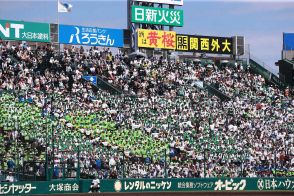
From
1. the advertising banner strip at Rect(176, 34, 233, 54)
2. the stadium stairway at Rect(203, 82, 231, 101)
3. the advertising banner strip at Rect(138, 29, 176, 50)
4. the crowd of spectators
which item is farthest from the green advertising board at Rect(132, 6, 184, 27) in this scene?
the stadium stairway at Rect(203, 82, 231, 101)

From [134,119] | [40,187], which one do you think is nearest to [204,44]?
[134,119]

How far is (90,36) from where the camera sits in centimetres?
5169

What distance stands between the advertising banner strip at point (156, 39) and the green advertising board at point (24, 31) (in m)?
7.38

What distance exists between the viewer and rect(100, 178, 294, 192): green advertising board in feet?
124

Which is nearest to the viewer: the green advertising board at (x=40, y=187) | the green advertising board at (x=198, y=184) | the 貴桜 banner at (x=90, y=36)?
Answer: the green advertising board at (x=40, y=187)

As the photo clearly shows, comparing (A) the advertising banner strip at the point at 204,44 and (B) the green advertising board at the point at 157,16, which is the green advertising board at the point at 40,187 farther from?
(A) the advertising banner strip at the point at 204,44

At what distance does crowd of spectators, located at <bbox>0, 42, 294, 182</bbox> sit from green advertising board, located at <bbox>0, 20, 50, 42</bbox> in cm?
86

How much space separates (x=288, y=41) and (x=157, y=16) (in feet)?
47.6

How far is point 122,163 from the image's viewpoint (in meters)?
37.8

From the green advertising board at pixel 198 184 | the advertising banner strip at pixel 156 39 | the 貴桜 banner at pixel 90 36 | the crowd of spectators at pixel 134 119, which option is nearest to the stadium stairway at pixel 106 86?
the crowd of spectators at pixel 134 119

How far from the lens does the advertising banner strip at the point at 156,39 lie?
177 feet

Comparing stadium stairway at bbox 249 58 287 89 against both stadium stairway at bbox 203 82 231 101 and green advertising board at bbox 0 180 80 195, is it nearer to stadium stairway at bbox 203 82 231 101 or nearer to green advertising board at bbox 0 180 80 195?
stadium stairway at bbox 203 82 231 101

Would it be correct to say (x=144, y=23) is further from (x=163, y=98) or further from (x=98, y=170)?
(x=98, y=170)

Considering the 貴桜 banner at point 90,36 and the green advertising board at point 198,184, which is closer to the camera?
the green advertising board at point 198,184
